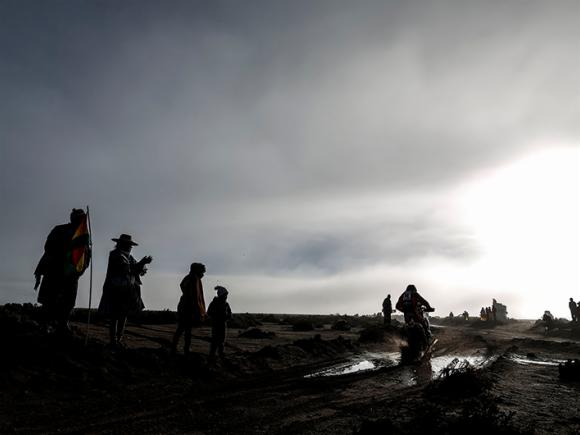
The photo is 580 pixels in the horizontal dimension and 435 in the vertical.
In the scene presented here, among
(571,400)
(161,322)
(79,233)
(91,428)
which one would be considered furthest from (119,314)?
(161,322)

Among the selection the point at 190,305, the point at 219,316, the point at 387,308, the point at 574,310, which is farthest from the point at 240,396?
the point at 574,310

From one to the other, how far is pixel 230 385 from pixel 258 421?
2657mm

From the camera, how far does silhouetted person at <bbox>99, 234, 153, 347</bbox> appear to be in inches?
315

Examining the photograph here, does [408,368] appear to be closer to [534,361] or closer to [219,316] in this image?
[219,316]

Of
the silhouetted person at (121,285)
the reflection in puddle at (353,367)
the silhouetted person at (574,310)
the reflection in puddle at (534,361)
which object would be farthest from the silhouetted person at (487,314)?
the silhouetted person at (121,285)

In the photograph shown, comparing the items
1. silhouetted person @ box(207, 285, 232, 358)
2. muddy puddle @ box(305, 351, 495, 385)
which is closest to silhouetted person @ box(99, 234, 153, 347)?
silhouetted person @ box(207, 285, 232, 358)

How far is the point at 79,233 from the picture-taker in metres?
7.75

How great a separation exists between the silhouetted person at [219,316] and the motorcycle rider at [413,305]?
592cm

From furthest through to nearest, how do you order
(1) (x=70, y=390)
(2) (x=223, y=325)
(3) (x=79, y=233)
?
(2) (x=223, y=325), (3) (x=79, y=233), (1) (x=70, y=390)

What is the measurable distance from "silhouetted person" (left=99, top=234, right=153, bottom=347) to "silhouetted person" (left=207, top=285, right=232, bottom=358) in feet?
6.09

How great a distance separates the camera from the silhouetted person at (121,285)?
8.01 meters

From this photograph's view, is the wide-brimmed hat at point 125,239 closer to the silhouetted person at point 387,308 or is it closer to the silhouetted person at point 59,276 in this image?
the silhouetted person at point 59,276

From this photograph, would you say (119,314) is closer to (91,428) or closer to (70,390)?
(70,390)

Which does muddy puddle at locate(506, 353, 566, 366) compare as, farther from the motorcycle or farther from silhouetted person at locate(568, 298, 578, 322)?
silhouetted person at locate(568, 298, 578, 322)
